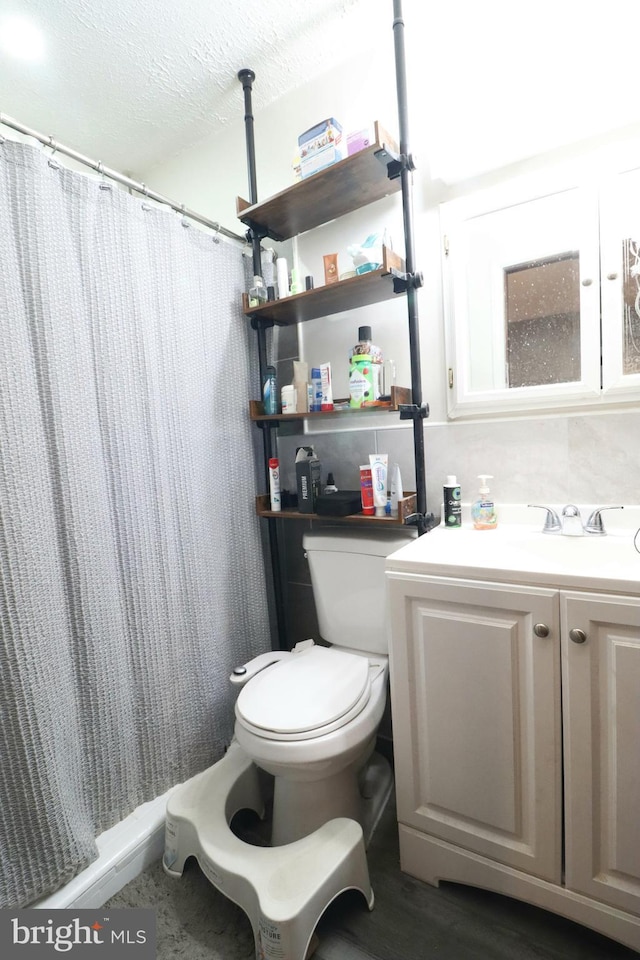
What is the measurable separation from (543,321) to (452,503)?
1.87ft

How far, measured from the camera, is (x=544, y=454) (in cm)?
128

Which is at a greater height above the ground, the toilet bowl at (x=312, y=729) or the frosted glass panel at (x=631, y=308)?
the frosted glass panel at (x=631, y=308)

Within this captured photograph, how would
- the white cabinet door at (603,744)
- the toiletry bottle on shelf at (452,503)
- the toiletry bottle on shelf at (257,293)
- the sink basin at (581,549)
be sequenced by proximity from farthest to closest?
the toiletry bottle on shelf at (257,293) < the toiletry bottle on shelf at (452,503) < the sink basin at (581,549) < the white cabinet door at (603,744)

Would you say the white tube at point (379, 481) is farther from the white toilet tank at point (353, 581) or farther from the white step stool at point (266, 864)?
the white step stool at point (266, 864)

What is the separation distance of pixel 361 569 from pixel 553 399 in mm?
749

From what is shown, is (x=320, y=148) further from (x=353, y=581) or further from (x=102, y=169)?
(x=353, y=581)

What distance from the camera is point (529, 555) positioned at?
3.90 feet

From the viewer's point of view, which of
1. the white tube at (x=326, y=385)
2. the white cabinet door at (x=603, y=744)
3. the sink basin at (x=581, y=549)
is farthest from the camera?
the white tube at (x=326, y=385)

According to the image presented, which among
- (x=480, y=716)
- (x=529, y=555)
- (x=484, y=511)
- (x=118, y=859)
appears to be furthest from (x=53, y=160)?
(x=118, y=859)

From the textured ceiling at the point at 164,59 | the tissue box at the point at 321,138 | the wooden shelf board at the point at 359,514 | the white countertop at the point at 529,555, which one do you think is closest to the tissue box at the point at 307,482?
the wooden shelf board at the point at 359,514

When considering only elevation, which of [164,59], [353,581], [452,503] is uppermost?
[164,59]

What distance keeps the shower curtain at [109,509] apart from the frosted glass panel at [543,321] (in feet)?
2.95

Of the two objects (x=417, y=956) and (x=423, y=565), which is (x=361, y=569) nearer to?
(x=423, y=565)

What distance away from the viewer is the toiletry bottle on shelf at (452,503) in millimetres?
1359
